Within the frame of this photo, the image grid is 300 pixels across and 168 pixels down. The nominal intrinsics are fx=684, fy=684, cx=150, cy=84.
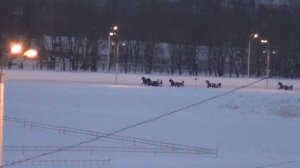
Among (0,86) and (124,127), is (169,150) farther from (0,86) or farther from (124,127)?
(0,86)

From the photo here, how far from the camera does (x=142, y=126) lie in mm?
24047

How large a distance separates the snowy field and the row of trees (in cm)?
1635

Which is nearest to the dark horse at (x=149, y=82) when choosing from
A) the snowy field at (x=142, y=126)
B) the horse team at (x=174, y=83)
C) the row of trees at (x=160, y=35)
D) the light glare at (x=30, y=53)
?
the horse team at (x=174, y=83)

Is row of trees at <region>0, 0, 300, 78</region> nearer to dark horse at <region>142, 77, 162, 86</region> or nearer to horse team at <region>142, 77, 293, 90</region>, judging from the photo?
horse team at <region>142, 77, 293, 90</region>

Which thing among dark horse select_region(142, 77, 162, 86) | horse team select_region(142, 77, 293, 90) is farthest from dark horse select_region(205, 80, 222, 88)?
dark horse select_region(142, 77, 162, 86)

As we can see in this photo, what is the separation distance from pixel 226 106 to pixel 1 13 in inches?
1018

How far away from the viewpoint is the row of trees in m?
50.2

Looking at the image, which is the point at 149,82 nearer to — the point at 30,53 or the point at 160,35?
the point at 160,35

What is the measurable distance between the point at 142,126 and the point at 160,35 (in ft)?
102

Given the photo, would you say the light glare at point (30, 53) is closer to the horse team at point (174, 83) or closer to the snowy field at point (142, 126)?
the snowy field at point (142, 126)

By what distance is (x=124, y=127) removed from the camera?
78.3 feet

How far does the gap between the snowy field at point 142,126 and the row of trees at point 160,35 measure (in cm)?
1635

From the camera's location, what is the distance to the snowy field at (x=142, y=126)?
62.7 feet

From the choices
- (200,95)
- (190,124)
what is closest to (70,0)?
(200,95)
